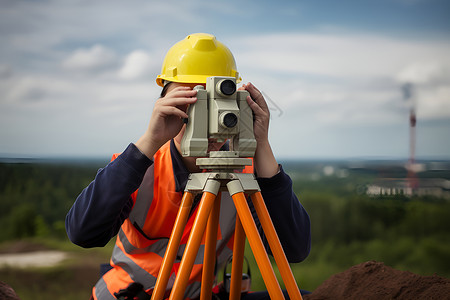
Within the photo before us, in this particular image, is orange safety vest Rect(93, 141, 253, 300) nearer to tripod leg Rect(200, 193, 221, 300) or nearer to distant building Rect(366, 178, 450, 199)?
tripod leg Rect(200, 193, 221, 300)

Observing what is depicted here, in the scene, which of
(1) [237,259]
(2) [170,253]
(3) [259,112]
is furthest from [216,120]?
(1) [237,259]

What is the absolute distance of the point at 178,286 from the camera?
127 cm

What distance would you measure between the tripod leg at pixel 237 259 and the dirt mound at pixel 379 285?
1.98ft

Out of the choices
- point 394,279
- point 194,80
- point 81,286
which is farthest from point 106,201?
point 81,286

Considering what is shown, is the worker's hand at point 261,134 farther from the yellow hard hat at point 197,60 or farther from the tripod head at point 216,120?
the yellow hard hat at point 197,60

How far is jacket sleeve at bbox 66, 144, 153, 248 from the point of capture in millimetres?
1451

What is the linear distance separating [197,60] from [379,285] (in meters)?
1.37

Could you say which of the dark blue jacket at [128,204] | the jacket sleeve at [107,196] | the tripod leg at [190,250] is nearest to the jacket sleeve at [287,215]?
the dark blue jacket at [128,204]

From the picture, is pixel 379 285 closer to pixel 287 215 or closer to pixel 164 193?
pixel 287 215

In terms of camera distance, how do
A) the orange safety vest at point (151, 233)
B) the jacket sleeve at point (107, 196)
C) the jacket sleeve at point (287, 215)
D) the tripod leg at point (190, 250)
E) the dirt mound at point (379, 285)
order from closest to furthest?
the tripod leg at point (190, 250) → the jacket sleeve at point (107, 196) → the jacket sleeve at point (287, 215) → the orange safety vest at point (151, 233) → the dirt mound at point (379, 285)

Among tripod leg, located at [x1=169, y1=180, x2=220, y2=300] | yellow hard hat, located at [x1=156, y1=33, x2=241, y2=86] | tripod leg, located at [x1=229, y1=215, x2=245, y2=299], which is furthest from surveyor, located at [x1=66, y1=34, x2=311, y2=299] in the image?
tripod leg, located at [x1=169, y1=180, x2=220, y2=300]

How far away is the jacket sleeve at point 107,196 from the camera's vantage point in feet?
4.76

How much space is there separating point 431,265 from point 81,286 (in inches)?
124

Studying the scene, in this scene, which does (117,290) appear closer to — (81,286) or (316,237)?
(81,286)
